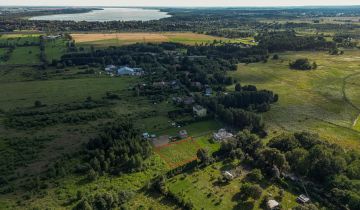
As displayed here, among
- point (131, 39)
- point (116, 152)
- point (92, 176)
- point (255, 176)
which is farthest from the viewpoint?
point (131, 39)

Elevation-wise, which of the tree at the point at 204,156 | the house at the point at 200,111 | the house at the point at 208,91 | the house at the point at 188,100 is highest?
the house at the point at 208,91

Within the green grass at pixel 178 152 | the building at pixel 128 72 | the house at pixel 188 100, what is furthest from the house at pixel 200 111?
the building at pixel 128 72

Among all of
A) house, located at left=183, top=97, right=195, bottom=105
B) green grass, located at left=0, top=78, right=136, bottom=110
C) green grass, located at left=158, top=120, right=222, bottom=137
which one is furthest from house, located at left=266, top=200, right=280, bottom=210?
green grass, located at left=0, top=78, right=136, bottom=110

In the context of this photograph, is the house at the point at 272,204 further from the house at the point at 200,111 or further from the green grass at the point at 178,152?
the house at the point at 200,111

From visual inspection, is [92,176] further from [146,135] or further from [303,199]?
[303,199]

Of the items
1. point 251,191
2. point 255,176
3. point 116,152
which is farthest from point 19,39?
point 251,191

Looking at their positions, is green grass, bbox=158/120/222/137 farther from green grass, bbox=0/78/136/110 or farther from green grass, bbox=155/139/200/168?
green grass, bbox=0/78/136/110

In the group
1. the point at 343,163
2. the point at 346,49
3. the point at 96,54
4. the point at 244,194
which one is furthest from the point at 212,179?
the point at 346,49

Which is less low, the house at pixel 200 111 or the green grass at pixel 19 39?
the green grass at pixel 19 39
